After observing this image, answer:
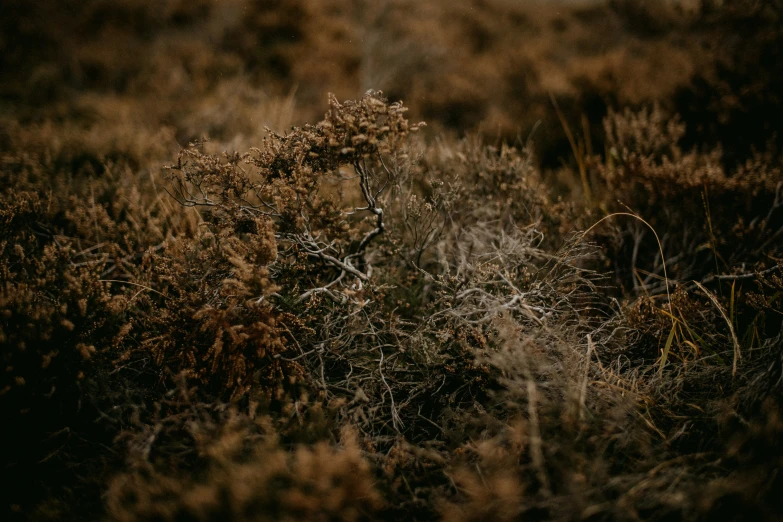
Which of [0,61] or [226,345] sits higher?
[0,61]

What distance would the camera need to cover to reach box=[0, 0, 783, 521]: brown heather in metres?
1.50

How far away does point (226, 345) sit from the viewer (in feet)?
6.15

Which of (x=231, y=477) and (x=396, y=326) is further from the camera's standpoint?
(x=396, y=326)

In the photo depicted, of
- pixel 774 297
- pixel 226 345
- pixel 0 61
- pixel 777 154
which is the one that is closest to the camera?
pixel 226 345

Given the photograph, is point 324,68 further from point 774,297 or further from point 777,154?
point 774,297

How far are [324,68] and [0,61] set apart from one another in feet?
15.2

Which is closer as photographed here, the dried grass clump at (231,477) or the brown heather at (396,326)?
the dried grass clump at (231,477)

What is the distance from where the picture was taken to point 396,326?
2346 millimetres

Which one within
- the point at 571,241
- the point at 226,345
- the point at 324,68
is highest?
the point at 324,68

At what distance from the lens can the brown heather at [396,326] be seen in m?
1.50

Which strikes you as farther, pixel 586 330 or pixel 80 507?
pixel 586 330

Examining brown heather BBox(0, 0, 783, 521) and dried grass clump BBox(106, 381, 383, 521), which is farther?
brown heather BBox(0, 0, 783, 521)

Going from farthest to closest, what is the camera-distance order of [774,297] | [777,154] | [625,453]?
[777,154] < [774,297] < [625,453]

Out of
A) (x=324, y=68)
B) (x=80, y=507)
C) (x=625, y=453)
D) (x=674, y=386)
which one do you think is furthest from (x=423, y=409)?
(x=324, y=68)
